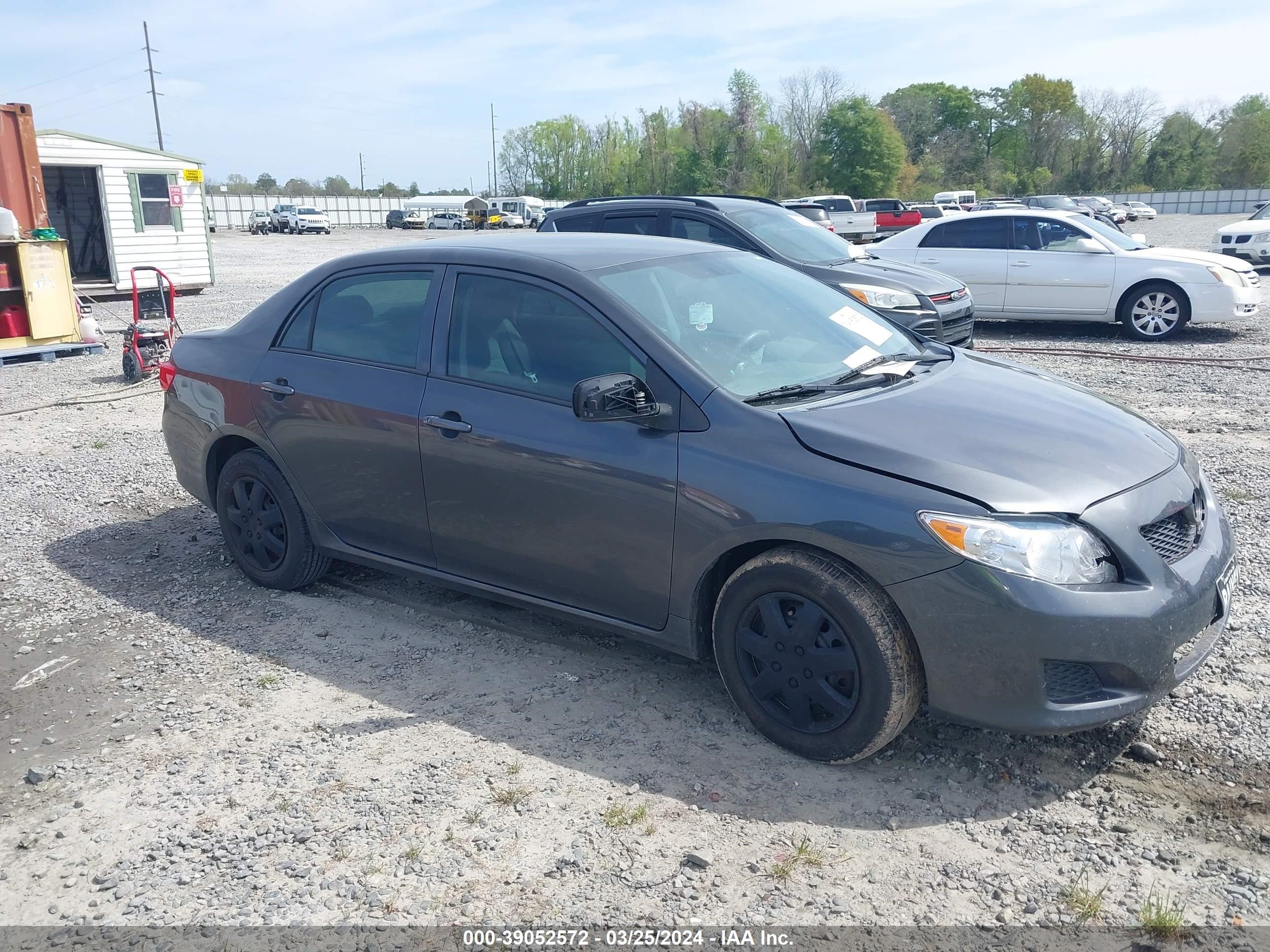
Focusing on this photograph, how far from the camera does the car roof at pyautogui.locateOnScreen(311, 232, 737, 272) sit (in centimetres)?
424

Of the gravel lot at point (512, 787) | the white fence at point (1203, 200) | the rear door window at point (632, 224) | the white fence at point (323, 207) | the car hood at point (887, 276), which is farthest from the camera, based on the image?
the white fence at point (323, 207)

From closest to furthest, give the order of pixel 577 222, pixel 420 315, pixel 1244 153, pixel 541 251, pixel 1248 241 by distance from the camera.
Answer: pixel 541 251, pixel 420 315, pixel 577 222, pixel 1248 241, pixel 1244 153

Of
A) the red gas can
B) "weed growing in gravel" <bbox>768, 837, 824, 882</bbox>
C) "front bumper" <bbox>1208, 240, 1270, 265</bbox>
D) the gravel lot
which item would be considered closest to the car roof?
the gravel lot

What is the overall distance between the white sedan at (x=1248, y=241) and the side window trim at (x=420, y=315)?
21.0 metres

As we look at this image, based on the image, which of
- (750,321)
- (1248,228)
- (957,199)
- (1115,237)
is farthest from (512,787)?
(957,199)

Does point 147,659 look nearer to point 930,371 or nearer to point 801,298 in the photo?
point 801,298

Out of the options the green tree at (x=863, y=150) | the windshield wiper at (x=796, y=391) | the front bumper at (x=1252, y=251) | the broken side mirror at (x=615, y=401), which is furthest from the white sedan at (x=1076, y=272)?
the green tree at (x=863, y=150)

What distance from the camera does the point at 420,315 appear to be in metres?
4.45

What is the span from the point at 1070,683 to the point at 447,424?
2.51 m

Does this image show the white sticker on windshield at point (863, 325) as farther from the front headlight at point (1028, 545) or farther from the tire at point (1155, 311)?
A: the tire at point (1155, 311)

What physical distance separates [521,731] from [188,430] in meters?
2.74

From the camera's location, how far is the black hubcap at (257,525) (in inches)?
198

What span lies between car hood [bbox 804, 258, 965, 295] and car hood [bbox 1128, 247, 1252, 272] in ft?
12.5

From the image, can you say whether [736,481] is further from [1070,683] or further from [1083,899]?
[1083,899]
